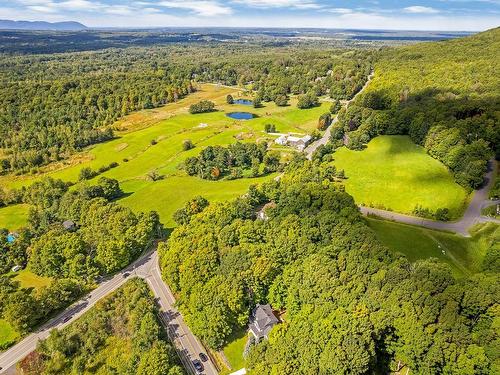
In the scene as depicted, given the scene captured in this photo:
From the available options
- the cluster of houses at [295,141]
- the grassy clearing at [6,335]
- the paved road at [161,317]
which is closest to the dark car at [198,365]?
the paved road at [161,317]

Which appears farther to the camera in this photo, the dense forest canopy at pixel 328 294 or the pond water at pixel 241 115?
the pond water at pixel 241 115

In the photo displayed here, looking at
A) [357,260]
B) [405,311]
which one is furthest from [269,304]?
[405,311]

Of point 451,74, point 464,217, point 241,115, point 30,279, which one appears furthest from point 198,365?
point 451,74

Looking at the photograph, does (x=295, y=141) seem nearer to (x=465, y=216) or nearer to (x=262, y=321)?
(x=465, y=216)

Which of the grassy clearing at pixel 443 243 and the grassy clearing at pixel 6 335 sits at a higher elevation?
the grassy clearing at pixel 443 243

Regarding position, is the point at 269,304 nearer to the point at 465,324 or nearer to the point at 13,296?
the point at 465,324

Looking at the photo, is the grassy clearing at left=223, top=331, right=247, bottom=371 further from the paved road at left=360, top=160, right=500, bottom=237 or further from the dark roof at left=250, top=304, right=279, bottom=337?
the paved road at left=360, top=160, right=500, bottom=237

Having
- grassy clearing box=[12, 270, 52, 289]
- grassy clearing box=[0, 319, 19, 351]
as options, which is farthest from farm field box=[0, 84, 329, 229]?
grassy clearing box=[0, 319, 19, 351]

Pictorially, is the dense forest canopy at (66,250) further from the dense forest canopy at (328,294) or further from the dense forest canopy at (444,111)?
the dense forest canopy at (444,111)
